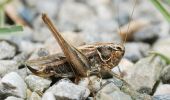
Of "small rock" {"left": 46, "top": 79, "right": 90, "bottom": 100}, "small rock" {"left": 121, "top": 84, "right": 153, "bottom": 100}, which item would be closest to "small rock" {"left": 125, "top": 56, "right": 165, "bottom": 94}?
"small rock" {"left": 121, "top": 84, "right": 153, "bottom": 100}

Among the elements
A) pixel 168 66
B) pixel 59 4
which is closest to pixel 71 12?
pixel 59 4

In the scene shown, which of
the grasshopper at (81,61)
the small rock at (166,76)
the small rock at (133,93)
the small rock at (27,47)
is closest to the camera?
the small rock at (133,93)

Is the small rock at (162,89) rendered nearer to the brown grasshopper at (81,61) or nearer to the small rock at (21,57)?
the brown grasshopper at (81,61)

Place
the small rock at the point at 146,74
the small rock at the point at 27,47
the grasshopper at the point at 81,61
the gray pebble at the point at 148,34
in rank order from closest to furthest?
1. the grasshopper at the point at 81,61
2. the small rock at the point at 146,74
3. the small rock at the point at 27,47
4. the gray pebble at the point at 148,34

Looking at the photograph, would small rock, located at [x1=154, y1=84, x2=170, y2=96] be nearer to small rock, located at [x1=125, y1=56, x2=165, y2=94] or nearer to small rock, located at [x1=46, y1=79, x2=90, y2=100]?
small rock, located at [x1=125, y1=56, x2=165, y2=94]

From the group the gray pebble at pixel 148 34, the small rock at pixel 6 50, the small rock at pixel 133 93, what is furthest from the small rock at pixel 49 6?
the small rock at pixel 133 93

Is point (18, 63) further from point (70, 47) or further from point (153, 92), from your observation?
point (153, 92)
